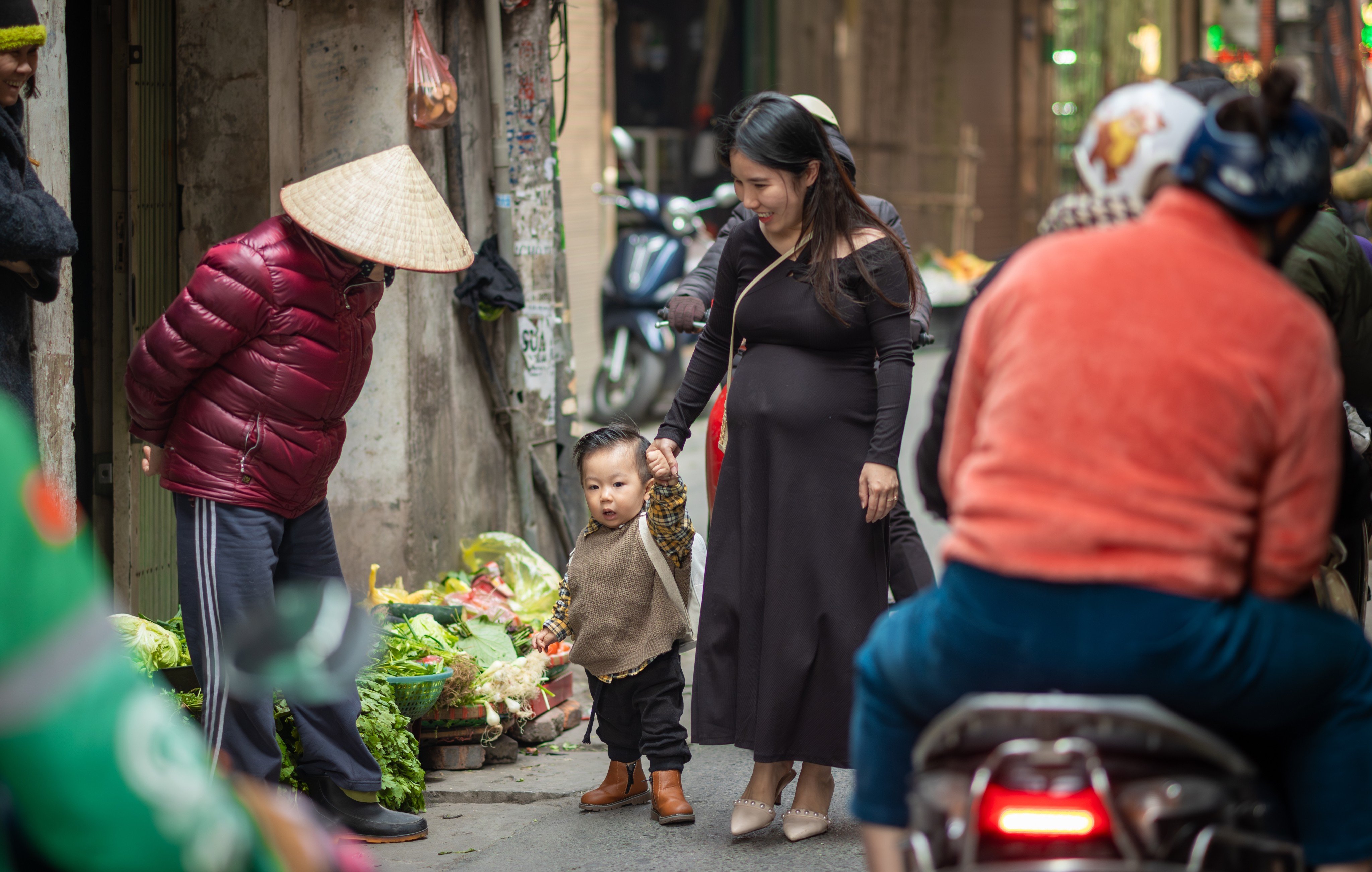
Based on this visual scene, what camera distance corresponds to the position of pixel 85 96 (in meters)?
5.38

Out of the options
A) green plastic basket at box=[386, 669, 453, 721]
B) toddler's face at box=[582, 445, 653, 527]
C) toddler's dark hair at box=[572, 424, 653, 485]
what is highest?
toddler's dark hair at box=[572, 424, 653, 485]

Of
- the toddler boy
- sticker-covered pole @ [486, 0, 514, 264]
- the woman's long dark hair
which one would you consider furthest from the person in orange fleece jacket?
sticker-covered pole @ [486, 0, 514, 264]

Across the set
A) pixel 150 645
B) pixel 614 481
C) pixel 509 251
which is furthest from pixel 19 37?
pixel 509 251

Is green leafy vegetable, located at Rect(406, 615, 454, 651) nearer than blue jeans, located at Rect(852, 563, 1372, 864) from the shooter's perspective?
No

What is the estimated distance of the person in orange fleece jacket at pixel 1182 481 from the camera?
1968mm

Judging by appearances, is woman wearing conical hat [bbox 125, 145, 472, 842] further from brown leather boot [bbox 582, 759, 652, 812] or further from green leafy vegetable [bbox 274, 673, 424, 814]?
brown leather boot [bbox 582, 759, 652, 812]

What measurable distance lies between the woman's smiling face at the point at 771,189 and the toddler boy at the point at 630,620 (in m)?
0.87

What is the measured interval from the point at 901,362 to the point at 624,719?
1.43 meters

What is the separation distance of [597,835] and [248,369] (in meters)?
1.71

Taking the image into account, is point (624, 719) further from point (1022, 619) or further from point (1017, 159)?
point (1017, 159)

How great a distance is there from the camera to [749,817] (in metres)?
4.09

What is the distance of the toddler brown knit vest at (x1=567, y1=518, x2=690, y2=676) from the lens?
14.4 feet

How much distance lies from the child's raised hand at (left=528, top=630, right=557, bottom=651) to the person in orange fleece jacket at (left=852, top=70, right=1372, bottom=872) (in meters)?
2.31

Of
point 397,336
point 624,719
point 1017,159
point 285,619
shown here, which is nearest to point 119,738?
point 285,619
